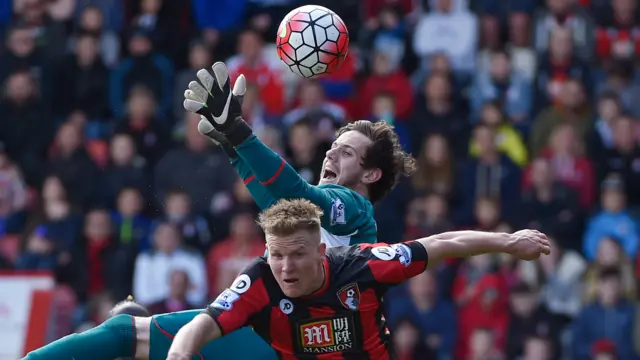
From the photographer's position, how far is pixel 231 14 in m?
16.8

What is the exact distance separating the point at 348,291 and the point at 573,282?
22.8 ft

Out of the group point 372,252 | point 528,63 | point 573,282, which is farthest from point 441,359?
point 372,252

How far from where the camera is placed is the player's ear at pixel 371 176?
8.30 meters

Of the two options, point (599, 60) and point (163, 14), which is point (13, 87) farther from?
point (599, 60)

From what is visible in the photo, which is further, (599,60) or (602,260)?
(599,60)

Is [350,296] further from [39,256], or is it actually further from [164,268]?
[39,256]


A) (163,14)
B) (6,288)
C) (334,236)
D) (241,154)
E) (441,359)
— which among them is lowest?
(441,359)

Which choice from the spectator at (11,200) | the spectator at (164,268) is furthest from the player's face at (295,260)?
the spectator at (11,200)

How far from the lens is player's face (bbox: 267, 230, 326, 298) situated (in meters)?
6.76

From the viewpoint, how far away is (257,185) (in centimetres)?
796

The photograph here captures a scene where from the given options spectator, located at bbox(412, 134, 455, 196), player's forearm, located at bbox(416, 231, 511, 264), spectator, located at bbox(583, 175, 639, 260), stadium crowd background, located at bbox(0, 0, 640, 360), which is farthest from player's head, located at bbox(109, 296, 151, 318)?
spectator, located at bbox(583, 175, 639, 260)

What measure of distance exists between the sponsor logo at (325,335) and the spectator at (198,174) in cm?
716

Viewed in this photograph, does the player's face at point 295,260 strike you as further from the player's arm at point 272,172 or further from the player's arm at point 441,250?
the player's arm at point 272,172

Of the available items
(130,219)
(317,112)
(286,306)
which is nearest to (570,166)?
(317,112)
